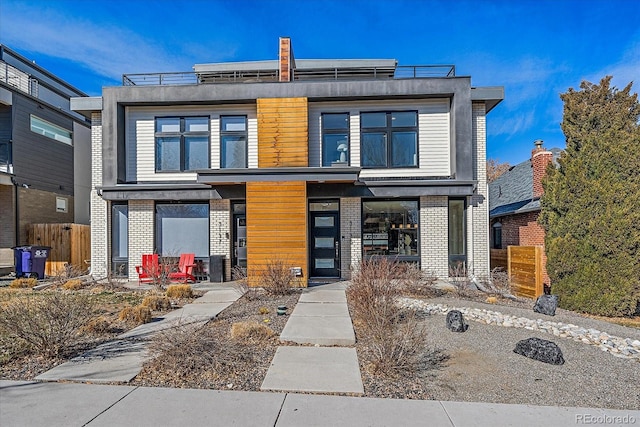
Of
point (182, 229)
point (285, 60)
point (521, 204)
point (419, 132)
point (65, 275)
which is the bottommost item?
point (65, 275)

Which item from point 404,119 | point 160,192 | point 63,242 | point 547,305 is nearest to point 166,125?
point 160,192

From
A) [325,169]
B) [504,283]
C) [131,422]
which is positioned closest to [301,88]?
[325,169]

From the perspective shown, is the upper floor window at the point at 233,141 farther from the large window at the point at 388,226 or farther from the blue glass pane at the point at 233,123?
the large window at the point at 388,226

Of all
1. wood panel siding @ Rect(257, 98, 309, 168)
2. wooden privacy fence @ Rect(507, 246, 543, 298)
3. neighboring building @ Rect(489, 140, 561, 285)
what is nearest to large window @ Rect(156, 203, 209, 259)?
wood panel siding @ Rect(257, 98, 309, 168)

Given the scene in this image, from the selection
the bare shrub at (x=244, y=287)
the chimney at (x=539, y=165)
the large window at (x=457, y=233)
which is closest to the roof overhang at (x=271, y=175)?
the bare shrub at (x=244, y=287)

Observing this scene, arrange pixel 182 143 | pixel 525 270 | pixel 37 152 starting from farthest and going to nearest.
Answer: pixel 37 152 → pixel 182 143 → pixel 525 270

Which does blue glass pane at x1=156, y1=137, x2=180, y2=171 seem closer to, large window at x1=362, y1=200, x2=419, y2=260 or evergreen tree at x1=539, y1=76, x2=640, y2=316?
large window at x1=362, y1=200, x2=419, y2=260

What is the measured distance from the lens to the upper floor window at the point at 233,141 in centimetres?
1254

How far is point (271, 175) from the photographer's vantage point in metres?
10.8

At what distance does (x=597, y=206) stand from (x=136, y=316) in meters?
11.1

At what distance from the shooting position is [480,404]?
352 centimetres

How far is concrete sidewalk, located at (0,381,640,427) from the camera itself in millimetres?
3197

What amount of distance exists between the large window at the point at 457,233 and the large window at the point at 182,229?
8.57m

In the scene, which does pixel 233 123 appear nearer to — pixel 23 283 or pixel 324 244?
pixel 324 244
